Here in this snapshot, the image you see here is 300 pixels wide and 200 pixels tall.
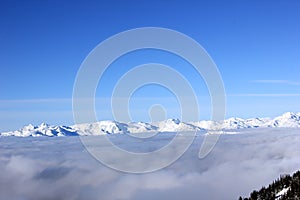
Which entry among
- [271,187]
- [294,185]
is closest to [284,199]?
[294,185]

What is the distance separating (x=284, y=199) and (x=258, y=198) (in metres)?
23.5

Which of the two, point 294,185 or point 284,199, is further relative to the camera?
point 294,185

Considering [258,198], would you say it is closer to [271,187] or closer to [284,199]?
[271,187]

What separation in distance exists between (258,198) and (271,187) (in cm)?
1095

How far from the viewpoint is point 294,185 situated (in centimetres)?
13588

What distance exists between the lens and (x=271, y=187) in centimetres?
15375

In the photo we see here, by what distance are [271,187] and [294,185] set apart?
18.8m

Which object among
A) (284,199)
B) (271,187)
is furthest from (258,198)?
(284,199)

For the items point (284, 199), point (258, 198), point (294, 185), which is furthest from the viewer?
point (258, 198)

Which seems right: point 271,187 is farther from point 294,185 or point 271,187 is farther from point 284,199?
point 284,199

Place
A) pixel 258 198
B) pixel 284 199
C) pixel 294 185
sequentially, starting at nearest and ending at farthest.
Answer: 1. pixel 284 199
2. pixel 294 185
3. pixel 258 198

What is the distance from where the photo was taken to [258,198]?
481ft

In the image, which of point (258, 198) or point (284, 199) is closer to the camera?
point (284, 199)
